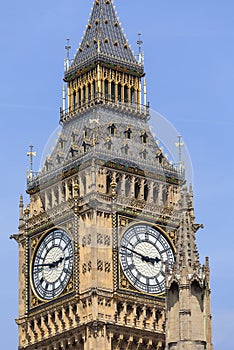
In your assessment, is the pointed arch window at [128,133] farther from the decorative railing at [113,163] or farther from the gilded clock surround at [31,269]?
the gilded clock surround at [31,269]

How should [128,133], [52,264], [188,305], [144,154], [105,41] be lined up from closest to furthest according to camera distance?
[188,305] → [52,264] → [144,154] → [128,133] → [105,41]

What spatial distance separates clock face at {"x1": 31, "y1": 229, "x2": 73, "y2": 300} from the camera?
255 ft

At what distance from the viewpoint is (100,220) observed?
76750mm

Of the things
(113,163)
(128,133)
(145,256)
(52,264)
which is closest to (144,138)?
(128,133)

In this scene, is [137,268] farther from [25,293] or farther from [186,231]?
[186,231]

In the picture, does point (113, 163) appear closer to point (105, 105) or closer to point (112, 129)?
point (112, 129)

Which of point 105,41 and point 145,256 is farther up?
point 105,41

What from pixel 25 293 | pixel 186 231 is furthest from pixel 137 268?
pixel 186 231

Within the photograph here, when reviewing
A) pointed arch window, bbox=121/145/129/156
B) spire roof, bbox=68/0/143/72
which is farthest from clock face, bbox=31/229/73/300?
spire roof, bbox=68/0/143/72

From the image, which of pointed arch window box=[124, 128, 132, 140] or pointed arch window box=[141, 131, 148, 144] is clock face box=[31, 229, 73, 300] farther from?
pointed arch window box=[141, 131, 148, 144]

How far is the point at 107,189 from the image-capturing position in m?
78.3

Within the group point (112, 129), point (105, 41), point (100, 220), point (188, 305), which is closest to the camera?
point (188, 305)

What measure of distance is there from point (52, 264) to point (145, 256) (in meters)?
4.60

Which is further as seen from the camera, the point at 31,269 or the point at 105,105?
the point at 105,105
